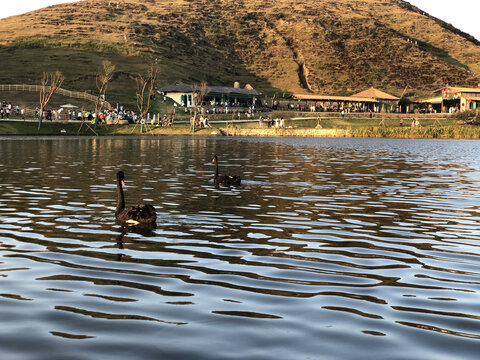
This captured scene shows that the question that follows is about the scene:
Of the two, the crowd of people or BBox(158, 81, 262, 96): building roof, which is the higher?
BBox(158, 81, 262, 96): building roof

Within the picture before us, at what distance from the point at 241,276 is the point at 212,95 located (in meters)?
129

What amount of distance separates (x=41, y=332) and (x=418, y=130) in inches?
3462

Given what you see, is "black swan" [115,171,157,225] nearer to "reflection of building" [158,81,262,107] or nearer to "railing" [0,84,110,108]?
"railing" [0,84,110,108]

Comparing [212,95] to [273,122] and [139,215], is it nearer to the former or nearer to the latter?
[273,122]

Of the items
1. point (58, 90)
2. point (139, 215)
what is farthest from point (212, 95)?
point (139, 215)

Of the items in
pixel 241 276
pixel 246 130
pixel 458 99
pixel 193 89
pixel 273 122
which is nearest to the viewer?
pixel 241 276

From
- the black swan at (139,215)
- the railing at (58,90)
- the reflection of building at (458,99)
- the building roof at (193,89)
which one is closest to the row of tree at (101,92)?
the railing at (58,90)

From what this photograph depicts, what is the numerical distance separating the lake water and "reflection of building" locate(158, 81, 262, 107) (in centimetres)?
10964

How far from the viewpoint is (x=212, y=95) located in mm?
139000

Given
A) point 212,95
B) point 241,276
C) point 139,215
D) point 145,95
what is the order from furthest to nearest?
point 212,95 → point 145,95 → point 139,215 → point 241,276

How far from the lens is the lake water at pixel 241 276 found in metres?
7.85

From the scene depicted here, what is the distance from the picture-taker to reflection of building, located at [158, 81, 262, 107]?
134 metres

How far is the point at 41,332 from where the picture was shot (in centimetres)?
816

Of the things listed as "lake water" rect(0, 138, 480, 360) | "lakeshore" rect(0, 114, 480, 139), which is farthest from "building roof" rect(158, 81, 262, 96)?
"lake water" rect(0, 138, 480, 360)
